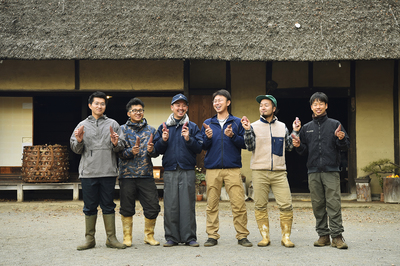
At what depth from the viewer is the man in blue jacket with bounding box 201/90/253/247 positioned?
186 inches

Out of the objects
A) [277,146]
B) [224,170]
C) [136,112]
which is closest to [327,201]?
[277,146]

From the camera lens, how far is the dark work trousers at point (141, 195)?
15.4 feet

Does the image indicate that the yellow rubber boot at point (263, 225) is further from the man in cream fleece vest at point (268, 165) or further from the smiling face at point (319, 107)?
the smiling face at point (319, 107)

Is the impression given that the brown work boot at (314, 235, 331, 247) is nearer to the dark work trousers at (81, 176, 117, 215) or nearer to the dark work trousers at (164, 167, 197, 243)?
the dark work trousers at (164, 167, 197, 243)

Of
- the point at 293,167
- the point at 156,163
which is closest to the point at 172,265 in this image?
the point at 156,163

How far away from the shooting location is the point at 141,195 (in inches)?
188

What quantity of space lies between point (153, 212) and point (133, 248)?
1.46 ft

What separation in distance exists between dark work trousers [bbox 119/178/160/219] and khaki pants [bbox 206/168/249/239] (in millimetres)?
632

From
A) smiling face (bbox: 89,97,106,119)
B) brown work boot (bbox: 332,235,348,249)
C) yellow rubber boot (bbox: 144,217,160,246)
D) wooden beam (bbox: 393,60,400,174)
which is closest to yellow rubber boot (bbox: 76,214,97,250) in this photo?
yellow rubber boot (bbox: 144,217,160,246)

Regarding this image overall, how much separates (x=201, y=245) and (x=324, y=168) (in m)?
1.63

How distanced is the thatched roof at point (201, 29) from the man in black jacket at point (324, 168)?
138 inches

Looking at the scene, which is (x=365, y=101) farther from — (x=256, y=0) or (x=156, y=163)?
(x=156, y=163)

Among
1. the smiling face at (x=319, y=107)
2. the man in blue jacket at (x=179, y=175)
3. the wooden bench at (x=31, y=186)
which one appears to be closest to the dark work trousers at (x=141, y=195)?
the man in blue jacket at (x=179, y=175)

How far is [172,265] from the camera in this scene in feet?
12.5
